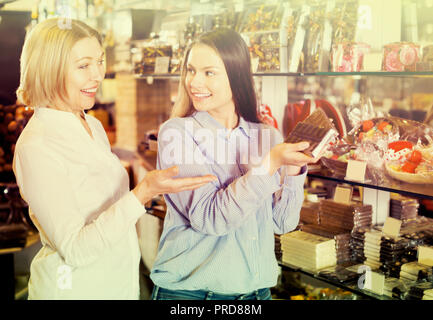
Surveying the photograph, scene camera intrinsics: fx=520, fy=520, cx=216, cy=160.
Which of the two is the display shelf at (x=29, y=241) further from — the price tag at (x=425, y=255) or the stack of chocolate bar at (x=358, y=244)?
the price tag at (x=425, y=255)

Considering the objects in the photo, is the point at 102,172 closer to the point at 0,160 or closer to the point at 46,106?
the point at 46,106

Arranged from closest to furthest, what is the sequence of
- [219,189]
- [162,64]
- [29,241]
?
1. [219,189]
2. [162,64]
3. [29,241]

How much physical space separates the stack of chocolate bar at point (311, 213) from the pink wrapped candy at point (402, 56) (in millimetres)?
772

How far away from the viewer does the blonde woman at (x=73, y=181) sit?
1.29 metres

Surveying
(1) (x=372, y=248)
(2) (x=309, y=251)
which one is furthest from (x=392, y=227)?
(2) (x=309, y=251)

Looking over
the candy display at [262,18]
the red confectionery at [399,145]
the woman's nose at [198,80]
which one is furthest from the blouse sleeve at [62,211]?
the candy display at [262,18]

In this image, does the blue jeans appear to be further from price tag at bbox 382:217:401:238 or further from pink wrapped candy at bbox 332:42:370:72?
pink wrapped candy at bbox 332:42:370:72

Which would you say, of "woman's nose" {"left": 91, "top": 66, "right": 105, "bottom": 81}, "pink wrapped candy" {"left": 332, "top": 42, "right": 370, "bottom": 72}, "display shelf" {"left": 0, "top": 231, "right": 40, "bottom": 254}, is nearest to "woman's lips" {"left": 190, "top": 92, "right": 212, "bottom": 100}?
"woman's nose" {"left": 91, "top": 66, "right": 105, "bottom": 81}

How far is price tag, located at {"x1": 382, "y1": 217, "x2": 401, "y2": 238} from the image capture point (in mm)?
1995

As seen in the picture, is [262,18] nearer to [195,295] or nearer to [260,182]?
[260,182]

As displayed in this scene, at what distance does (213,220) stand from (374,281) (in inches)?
29.8

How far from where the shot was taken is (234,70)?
5.47 ft

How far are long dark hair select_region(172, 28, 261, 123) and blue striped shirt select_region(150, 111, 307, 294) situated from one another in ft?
0.30

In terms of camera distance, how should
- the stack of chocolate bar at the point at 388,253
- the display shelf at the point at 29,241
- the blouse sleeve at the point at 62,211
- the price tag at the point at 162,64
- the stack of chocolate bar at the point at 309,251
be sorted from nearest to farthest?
the blouse sleeve at the point at 62,211 → the stack of chocolate bar at the point at 388,253 → the stack of chocolate bar at the point at 309,251 → the price tag at the point at 162,64 → the display shelf at the point at 29,241
